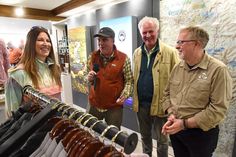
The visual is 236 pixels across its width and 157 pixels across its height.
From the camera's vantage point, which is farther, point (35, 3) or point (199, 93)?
point (35, 3)

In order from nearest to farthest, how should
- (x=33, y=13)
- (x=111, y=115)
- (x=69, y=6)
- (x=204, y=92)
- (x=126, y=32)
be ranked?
1. (x=204, y=92)
2. (x=111, y=115)
3. (x=126, y=32)
4. (x=69, y=6)
5. (x=33, y=13)

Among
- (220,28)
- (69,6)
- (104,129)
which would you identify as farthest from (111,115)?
(69,6)

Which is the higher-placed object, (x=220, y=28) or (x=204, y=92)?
(x=220, y=28)

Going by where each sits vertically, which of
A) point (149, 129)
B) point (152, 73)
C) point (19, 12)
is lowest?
point (149, 129)

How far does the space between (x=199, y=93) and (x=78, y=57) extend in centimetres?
354

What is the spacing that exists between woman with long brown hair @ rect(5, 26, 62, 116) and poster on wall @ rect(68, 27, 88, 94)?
2.55 m

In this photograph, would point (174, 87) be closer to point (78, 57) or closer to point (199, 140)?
point (199, 140)

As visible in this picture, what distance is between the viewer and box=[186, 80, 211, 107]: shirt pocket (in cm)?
148

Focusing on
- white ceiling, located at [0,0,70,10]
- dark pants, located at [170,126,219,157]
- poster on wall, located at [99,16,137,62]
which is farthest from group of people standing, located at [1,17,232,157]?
white ceiling, located at [0,0,70,10]

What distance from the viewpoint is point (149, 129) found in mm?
2236

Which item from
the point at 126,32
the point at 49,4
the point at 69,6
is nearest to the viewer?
the point at 126,32

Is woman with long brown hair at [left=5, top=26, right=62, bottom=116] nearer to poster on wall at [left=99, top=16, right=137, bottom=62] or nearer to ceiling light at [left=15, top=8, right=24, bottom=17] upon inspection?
poster on wall at [left=99, top=16, right=137, bottom=62]

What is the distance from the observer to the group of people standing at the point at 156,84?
1490mm

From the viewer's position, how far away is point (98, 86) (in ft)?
6.96
